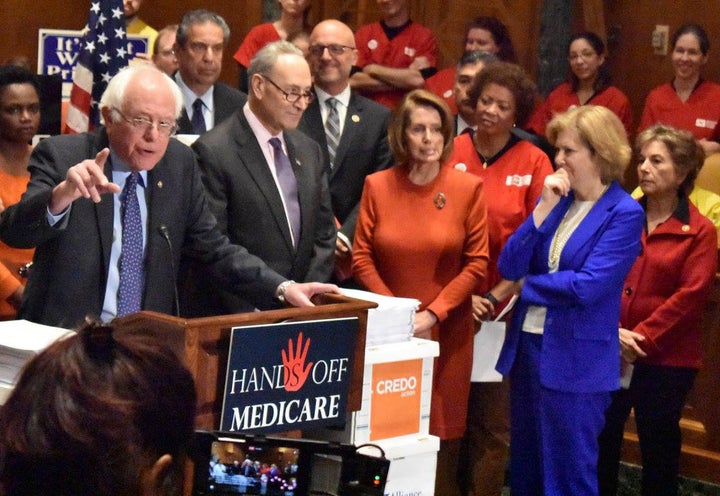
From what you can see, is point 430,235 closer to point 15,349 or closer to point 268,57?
point 268,57

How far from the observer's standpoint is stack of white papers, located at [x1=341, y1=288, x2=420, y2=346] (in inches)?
139

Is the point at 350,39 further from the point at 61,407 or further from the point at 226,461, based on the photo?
the point at 61,407

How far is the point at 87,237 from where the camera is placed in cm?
327

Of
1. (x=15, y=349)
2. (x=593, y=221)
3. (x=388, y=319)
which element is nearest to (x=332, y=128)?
(x=593, y=221)

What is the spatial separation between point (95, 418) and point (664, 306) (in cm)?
362

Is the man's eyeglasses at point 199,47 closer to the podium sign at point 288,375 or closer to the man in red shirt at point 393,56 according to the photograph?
the man in red shirt at point 393,56

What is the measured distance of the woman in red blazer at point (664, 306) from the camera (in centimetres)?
477

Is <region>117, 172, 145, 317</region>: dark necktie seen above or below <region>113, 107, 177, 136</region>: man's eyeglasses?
below

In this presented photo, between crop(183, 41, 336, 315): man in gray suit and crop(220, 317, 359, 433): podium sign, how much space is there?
2.88 feet

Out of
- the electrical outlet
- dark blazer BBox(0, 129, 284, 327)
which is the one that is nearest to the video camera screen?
dark blazer BBox(0, 129, 284, 327)

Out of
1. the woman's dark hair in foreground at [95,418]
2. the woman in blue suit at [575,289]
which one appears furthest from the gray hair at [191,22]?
the woman's dark hair in foreground at [95,418]

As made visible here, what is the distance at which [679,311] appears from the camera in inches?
187

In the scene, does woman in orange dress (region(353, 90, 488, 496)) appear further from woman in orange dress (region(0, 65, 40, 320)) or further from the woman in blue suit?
woman in orange dress (region(0, 65, 40, 320))

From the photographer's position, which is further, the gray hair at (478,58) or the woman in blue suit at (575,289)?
the gray hair at (478,58)
